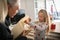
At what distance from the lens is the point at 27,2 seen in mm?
1530

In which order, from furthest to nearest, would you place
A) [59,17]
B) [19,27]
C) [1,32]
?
[59,17] < [19,27] < [1,32]

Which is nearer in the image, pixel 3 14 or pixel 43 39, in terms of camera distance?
pixel 3 14

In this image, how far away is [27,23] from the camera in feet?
2.33

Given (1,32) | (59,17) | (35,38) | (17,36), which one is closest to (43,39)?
(35,38)

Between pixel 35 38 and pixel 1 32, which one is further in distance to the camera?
pixel 35 38

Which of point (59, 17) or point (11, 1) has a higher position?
point (11, 1)

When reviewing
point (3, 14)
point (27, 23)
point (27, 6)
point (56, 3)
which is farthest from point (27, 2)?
point (3, 14)

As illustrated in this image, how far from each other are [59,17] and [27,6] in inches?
15.7

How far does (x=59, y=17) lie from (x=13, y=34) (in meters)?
0.80

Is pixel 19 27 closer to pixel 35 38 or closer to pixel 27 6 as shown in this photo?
pixel 35 38

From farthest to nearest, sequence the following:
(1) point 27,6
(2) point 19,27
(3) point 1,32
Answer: (1) point 27,6
(2) point 19,27
(3) point 1,32

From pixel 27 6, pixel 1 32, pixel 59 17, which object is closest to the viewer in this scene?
pixel 1 32

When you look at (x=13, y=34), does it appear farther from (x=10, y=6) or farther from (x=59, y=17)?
(x=59, y=17)

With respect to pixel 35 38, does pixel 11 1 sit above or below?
above
